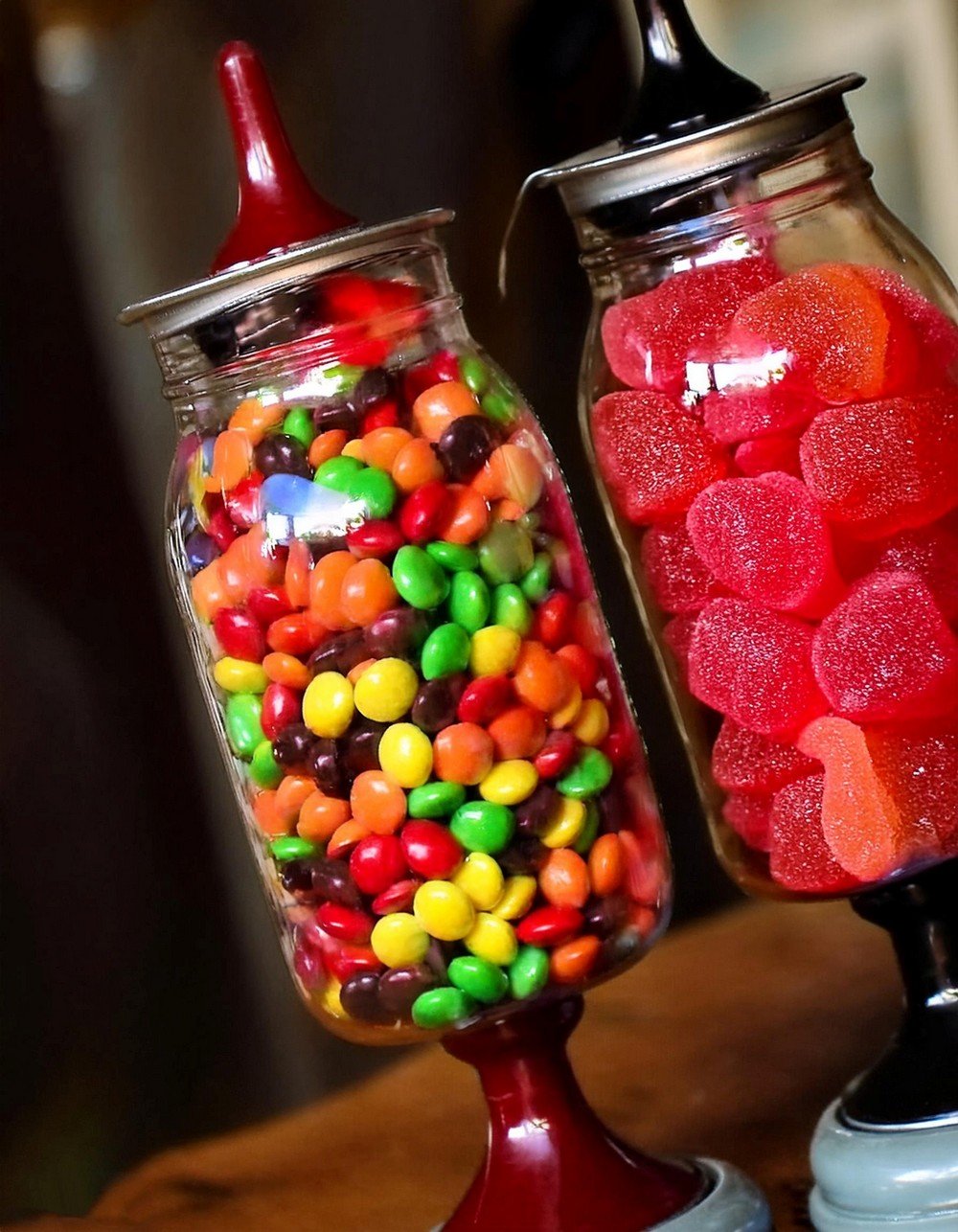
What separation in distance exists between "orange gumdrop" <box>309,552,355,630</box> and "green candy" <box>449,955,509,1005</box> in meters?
0.13

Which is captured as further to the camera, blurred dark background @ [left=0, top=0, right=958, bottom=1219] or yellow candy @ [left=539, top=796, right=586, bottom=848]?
blurred dark background @ [left=0, top=0, right=958, bottom=1219]

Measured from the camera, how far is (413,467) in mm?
579

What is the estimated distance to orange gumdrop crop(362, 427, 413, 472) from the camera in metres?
0.58

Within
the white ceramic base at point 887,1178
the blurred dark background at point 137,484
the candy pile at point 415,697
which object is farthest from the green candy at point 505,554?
the blurred dark background at point 137,484

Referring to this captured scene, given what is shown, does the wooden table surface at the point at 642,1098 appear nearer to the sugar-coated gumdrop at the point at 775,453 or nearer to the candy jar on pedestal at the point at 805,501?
the candy jar on pedestal at the point at 805,501

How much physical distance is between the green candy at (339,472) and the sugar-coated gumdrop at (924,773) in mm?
210

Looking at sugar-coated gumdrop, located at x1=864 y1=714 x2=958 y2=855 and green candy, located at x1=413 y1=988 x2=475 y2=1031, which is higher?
sugar-coated gumdrop, located at x1=864 y1=714 x2=958 y2=855

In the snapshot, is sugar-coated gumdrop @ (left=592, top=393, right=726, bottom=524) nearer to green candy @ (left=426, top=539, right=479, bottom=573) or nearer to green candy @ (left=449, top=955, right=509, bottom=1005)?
green candy @ (left=426, top=539, right=479, bottom=573)

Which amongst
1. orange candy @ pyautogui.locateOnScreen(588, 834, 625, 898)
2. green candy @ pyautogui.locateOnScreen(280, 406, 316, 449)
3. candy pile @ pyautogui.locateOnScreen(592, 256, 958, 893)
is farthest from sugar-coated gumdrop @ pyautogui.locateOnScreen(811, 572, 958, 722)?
green candy @ pyautogui.locateOnScreen(280, 406, 316, 449)

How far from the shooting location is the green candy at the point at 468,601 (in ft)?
1.89

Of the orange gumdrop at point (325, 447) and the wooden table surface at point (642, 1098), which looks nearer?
the orange gumdrop at point (325, 447)

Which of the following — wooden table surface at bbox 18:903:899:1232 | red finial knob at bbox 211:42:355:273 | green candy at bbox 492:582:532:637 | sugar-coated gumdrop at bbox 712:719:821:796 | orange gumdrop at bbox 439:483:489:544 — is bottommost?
wooden table surface at bbox 18:903:899:1232

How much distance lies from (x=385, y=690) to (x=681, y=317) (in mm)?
187

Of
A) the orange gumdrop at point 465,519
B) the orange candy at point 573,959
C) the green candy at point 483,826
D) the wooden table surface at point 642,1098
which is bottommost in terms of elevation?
the wooden table surface at point 642,1098
